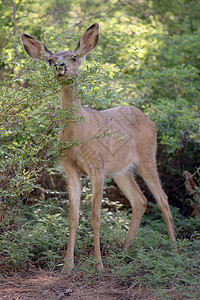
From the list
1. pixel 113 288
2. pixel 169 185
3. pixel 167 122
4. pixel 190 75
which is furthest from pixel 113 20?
pixel 113 288

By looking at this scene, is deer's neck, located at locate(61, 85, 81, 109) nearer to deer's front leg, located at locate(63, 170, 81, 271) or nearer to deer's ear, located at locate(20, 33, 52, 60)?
deer's ear, located at locate(20, 33, 52, 60)

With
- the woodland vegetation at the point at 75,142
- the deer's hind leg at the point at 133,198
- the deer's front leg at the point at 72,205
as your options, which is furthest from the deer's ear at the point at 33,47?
the deer's hind leg at the point at 133,198

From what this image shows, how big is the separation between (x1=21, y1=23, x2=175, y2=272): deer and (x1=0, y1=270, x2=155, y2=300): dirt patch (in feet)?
1.05

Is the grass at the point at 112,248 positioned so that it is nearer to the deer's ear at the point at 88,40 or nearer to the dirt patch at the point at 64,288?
the dirt patch at the point at 64,288

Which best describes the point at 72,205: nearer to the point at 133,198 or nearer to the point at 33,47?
the point at 133,198

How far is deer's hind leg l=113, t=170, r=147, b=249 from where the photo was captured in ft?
22.2

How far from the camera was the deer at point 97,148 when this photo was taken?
19.0ft

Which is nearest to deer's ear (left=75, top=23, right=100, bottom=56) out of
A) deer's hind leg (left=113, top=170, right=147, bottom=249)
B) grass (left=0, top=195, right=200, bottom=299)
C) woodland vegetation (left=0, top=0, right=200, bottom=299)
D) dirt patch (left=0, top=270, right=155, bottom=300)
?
woodland vegetation (left=0, top=0, right=200, bottom=299)

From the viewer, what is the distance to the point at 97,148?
621 cm

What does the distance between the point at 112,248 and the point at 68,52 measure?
286 centimetres

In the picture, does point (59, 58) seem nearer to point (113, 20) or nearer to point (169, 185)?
point (169, 185)

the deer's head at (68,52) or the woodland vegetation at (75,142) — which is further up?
the deer's head at (68,52)

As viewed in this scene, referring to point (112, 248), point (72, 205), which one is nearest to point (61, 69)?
point (72, 205)

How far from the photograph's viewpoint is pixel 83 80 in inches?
207
